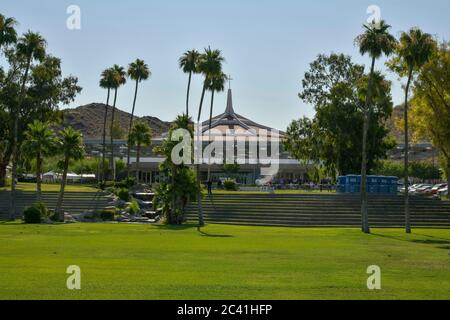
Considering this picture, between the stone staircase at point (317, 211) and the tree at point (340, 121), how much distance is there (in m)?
13.8

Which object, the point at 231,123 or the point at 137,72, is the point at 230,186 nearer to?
the point at 137,72

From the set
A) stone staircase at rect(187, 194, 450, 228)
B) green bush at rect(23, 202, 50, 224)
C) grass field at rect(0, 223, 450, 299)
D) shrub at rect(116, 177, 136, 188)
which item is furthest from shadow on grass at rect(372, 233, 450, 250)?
shrub at rect(116, 177, 136, 188)

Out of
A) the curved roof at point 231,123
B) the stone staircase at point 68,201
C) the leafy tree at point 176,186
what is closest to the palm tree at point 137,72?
the stone staircase at point 68,201

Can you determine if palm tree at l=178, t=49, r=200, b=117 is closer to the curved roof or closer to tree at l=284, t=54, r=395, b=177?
tree at l=284, t=54, r=395, b=177

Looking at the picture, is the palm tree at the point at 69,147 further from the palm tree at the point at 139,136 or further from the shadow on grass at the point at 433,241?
the shadow on grass at the point at 433,241

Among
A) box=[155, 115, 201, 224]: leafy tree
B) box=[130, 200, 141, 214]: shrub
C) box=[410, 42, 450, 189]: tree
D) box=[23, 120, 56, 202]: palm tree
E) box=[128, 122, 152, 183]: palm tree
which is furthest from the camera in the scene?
box=[128, 122, 152, 183]: palm tree

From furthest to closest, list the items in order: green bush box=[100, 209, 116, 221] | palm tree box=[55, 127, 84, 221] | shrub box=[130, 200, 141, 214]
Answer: shrub box=[130, 200, 141, 214] < palm tree box=[55, 127, 84, 221] < green bush box=[100, 209, 116, 221]

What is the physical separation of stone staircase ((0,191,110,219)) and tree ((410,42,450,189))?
26993 mm

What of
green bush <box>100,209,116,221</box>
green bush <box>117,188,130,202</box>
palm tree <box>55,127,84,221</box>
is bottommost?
green bush <box>100,209,116,221</box>

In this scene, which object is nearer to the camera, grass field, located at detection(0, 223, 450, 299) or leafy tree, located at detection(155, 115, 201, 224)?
grass field, located at detection(0, 223, 450, 299)

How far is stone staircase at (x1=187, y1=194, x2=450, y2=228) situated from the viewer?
51.0 metres

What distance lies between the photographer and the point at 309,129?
3073 inches

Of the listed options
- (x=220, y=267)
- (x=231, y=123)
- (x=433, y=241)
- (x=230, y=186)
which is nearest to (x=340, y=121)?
(x=230, y=186)
